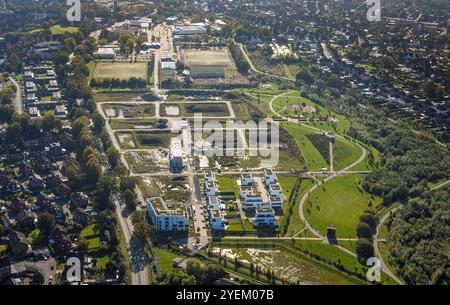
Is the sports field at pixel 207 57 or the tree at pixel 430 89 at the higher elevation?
the sports field at pixel 207 57

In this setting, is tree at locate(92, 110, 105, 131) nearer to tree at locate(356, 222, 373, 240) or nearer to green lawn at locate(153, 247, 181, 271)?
green lawn at locate(153, 247, 181, 271)

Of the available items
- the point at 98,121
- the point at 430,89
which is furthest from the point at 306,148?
the point at 430,89

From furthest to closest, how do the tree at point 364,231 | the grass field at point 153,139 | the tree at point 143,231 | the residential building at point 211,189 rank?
the grass field at point 153,139 < the residential building at point 211,189 < the tree at point 364,231 < the tree at point 143,231

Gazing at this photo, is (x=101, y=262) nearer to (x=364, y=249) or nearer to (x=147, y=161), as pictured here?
(x=147, y=161)

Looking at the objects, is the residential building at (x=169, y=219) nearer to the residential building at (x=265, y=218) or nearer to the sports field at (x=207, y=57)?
the residential building at (x=265, y=218)

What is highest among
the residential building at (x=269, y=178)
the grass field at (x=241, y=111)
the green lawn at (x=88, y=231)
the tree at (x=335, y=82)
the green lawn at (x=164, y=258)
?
the tree at (x=335, y=82)

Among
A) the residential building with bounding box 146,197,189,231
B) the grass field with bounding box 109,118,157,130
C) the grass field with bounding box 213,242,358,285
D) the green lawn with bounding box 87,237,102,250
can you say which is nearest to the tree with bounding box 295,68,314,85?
the grass field with bounding box 109,118,157,130

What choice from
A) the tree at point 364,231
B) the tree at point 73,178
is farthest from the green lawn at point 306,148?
the tree at point 73,178
